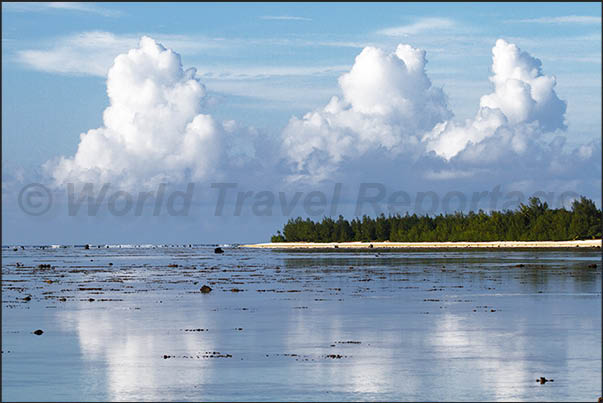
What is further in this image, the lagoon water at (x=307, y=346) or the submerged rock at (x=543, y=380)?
the submerged rock at (x=543, y=380)

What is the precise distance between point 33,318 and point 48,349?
9.73 metres

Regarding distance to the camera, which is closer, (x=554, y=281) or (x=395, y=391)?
(x=395, y=391)

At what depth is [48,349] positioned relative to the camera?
25438 millimetres

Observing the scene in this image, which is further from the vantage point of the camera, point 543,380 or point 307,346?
point 307,346

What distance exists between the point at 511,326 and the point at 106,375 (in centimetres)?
1466

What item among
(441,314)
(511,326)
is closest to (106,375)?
(511,326)

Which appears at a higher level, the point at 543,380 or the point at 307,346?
the point at 307,346

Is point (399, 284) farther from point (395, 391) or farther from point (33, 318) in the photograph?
point (395, 391)

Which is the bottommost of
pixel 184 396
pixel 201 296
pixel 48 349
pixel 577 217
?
pixel 184 396

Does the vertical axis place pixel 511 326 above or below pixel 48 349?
above

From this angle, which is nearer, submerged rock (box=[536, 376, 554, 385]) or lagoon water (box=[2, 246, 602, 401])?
lagoon water (box=[2, 246, 602, 401])

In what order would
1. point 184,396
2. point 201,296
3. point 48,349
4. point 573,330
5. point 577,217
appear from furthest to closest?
point 577,217 → point 201,296 → point 573,330 → point 48,349 → point 184,396

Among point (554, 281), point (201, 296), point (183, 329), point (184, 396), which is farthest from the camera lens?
point (554, 281)

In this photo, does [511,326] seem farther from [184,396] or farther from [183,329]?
[184,396]
